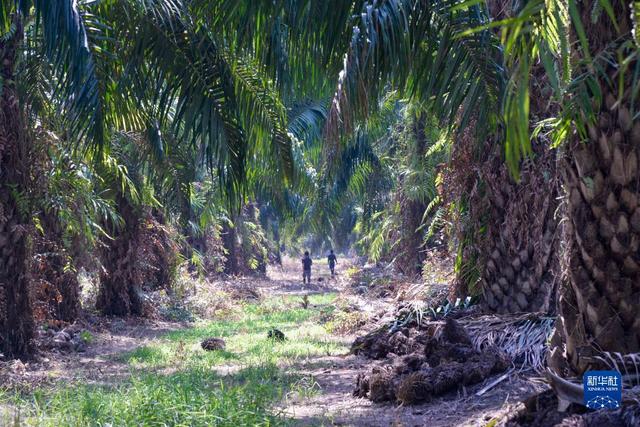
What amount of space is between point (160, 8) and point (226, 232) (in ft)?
68.4

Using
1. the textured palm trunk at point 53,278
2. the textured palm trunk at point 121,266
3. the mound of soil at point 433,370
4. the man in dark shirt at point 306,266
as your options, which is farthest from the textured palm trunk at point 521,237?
the man in dark shirt at point 306,266

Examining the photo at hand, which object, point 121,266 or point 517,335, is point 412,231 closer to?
point 121,266

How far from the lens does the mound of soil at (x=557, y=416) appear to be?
3.96 meters

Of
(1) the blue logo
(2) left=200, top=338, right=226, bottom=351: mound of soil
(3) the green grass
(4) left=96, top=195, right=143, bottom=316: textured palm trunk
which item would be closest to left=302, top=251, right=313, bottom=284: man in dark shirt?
(4) left=96, top=195, right=143, bottom=316: textured palm trunk

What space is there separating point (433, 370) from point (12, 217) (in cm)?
523

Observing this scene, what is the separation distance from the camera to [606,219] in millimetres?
4324

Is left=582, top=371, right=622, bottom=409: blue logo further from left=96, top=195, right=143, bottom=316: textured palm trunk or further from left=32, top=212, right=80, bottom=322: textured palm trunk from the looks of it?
left=96, top=195, right=143, bottom=316: textured palm trunk

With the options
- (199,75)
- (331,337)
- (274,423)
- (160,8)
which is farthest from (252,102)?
(331,337)

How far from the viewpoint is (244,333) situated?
13.6m

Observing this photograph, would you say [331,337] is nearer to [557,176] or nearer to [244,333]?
[244,333]

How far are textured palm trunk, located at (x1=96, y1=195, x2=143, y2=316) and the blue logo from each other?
11.8 meters

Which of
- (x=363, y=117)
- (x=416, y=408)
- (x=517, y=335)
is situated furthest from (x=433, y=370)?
(x=363, y=117)

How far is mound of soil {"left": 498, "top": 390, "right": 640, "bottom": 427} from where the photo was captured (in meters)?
3.96

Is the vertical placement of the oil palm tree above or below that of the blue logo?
above
